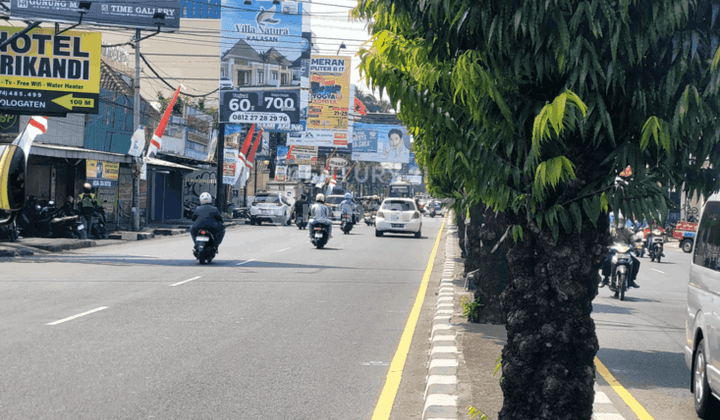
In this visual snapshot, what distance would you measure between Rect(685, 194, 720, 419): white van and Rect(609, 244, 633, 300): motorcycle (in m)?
8.34

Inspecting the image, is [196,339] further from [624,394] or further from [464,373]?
[624,394]

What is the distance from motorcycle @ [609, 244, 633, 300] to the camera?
15.6 metres

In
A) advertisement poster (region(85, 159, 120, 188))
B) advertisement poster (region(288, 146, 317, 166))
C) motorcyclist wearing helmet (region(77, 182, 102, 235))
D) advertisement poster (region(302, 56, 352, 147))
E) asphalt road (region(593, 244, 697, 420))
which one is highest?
advertisement poster (region(302, 56, 352, 147))

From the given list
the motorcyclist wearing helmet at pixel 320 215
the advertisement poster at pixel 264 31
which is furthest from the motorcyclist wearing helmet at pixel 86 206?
the advertisement poster at pixel 264 31

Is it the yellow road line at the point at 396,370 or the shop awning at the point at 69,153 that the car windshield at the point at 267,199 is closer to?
the shop awning at the point at 69,153

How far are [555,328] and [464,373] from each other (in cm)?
307

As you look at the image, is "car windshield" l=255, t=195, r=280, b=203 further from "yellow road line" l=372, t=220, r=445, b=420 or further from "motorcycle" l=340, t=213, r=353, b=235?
"yellow road line" l=372, t=220, r=445, b=420

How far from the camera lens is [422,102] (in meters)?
4.42

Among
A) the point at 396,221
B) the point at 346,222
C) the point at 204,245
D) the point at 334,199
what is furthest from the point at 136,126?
the point at 334,199

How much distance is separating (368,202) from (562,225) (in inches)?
2647

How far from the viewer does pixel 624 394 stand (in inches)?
300

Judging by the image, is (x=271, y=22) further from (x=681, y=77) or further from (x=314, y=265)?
(x=681, y=77)

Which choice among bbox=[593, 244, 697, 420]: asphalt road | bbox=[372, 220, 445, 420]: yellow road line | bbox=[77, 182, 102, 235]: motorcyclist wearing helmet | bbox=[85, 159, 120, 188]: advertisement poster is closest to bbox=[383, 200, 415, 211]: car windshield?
bbox=[85, 159, 120, 188]: advertisement poster

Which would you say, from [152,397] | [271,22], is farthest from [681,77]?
[271,22]
